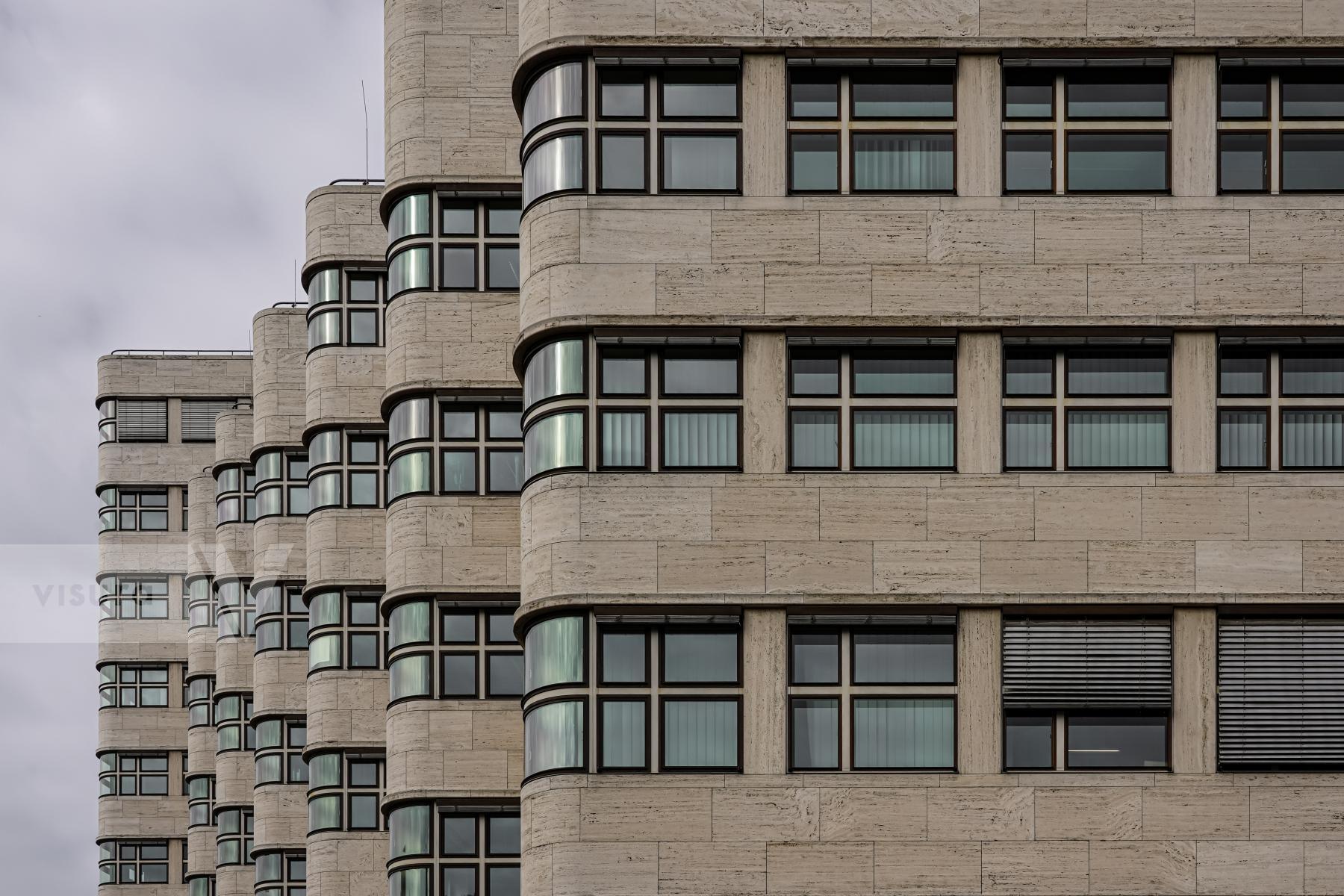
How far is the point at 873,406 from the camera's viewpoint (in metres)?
29.3

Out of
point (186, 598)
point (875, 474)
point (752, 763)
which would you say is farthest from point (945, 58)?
point (186, 598)

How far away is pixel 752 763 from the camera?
28.6 meters

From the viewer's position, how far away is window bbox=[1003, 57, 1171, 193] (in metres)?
29.8

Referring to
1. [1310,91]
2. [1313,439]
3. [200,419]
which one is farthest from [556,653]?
[200,419]

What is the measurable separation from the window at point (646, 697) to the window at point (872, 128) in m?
5.97

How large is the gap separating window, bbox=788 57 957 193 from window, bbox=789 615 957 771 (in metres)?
5.67

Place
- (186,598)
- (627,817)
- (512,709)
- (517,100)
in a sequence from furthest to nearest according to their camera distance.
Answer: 1. (186,598)
2. (512,709)
3. (517,100)
4. (627,817)

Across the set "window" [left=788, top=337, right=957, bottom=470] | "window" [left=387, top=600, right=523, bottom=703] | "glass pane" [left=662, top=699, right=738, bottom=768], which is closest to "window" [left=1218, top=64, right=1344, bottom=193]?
"window" [left=788, top=337, right=957, bottom=470]

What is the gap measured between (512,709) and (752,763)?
9387 millimetres

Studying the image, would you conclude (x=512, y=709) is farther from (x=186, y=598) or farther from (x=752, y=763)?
(x=186, y=598)

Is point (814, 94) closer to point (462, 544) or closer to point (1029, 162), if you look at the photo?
point (1029, 162)

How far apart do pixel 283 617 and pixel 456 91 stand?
65.6 ft

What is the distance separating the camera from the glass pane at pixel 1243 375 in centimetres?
2942

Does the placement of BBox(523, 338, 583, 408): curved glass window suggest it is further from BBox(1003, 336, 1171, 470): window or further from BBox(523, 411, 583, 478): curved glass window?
BBox(1003, 336, 1171, 470): window
